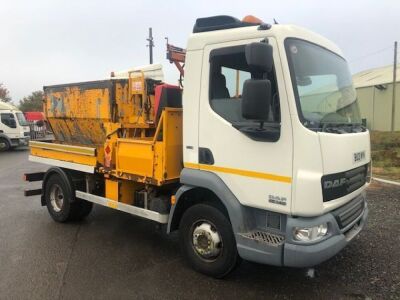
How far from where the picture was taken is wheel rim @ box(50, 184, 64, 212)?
6.83 meters

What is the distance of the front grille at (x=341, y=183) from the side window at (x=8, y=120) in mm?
22849

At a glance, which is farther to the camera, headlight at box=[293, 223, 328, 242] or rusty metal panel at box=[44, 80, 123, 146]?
rusty metal panel at box=[44, 80, 123, 146]

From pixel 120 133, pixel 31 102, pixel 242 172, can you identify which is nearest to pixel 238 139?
pixel 242 172

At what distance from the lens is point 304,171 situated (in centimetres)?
360

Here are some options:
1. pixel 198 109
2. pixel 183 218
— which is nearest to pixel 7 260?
pixel 183 218

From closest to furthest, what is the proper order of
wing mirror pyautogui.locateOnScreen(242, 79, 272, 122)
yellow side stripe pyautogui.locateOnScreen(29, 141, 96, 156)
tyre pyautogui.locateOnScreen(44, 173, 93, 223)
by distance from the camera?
wing mirror pyautogui.locateOnScreen(242, 79, 272, 122)
yellow side stripe pyautogui.locateOnScreen(29, 141, 96, 156)
tyre pyautogui.locateOnScreen(44, 173, 93, 223)

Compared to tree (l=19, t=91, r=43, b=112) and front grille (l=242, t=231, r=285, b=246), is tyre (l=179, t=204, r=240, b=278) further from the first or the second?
tree (l=19, t=91, r=43, b=112)

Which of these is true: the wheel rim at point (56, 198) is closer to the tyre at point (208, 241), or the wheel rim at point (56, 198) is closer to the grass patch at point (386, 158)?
the tyre at point (208, 241)

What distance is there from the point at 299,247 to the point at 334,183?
0.69 meters

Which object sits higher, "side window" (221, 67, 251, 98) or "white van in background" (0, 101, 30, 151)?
"side window" (221, 67, 251, 98)

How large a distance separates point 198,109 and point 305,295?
2243mm

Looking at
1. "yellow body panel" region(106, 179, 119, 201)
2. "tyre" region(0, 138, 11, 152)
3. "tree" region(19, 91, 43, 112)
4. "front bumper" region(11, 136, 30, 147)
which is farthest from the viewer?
"tree" region(19, 91, 43, 112)

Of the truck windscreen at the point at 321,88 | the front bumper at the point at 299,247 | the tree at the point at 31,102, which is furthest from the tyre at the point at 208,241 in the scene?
the tree at the point at 31,102

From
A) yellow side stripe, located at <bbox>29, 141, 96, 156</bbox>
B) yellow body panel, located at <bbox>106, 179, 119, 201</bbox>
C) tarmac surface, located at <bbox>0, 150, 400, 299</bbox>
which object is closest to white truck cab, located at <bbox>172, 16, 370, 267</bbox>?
tarmac surface, located at <bbox>0, 150, 400, 299</bbox>
